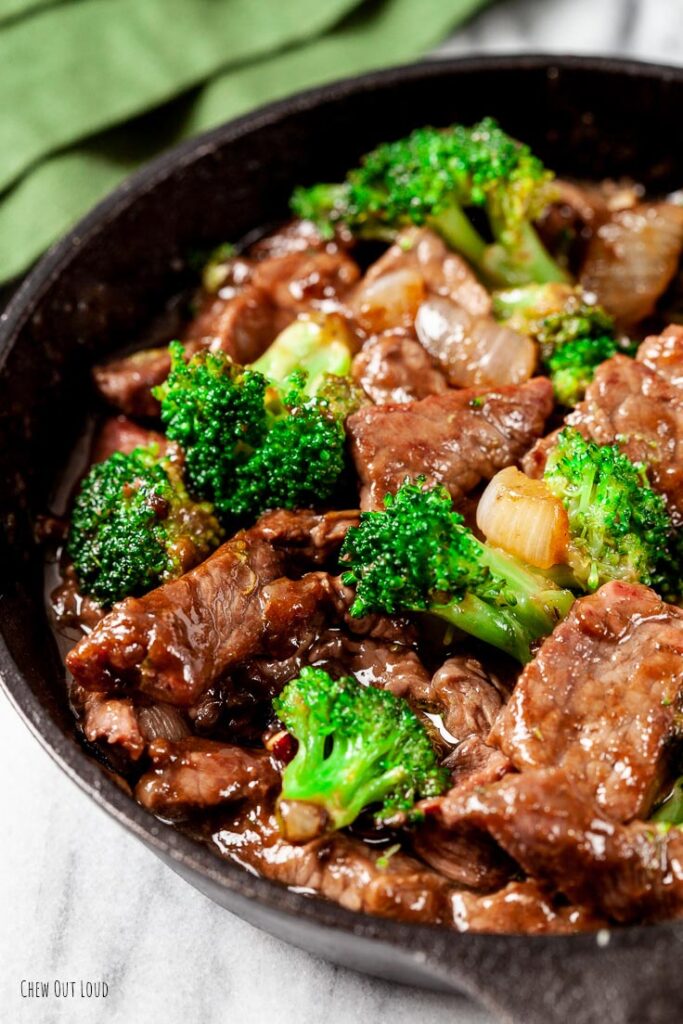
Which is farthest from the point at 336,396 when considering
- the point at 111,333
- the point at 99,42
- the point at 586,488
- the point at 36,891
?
the point at 99,42

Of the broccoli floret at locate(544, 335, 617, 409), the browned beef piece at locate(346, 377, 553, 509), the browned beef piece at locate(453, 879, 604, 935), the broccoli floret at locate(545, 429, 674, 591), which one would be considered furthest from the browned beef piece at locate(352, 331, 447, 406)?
the browned beef piece at locate(453, 879, 604, 935)

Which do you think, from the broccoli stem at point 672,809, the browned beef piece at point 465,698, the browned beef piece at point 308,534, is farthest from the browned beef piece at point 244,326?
the broccoli stem at point 672,809

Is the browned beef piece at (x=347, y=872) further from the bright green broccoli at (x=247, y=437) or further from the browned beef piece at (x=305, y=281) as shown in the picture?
the browned beef piece at (x=305, y=281)

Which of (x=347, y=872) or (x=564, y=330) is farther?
(x=564, y=330)

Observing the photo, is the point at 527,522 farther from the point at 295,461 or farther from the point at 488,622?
the point at 295,461

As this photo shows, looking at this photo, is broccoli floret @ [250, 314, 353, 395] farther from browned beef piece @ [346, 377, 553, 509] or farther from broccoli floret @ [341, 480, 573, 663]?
broccoli floret @ [341, 480, 573, 663]

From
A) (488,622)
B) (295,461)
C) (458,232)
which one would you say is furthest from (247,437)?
(458,232)

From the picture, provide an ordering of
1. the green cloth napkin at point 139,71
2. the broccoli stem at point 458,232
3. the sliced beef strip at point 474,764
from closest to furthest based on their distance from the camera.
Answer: the sliced beef strip at point 474,764 < the broccoli stem at point 458,232 < the green cloth napkin at point 139,71
